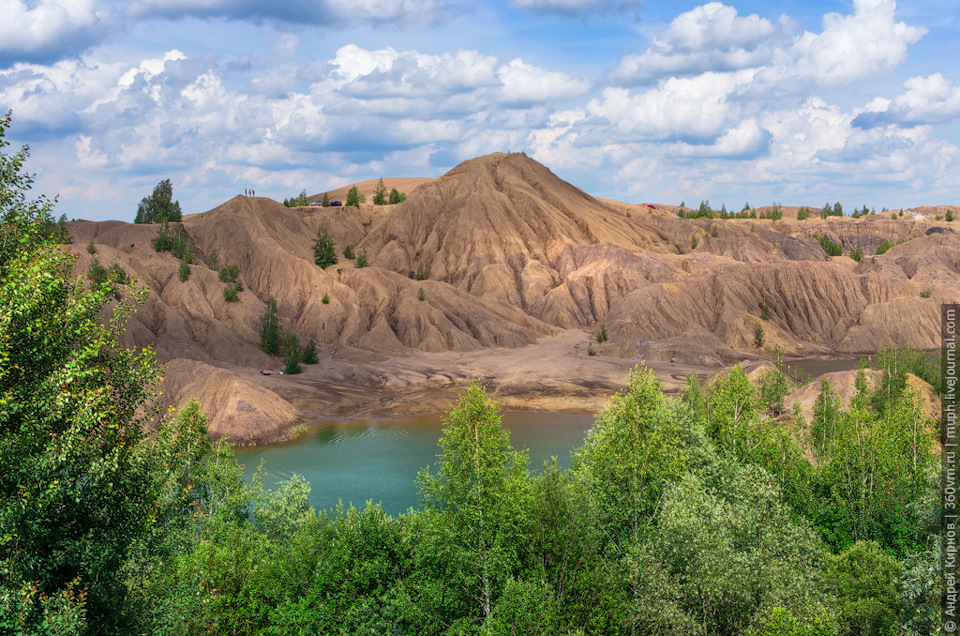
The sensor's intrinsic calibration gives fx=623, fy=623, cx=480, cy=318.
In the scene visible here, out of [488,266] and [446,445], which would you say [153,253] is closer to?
[488,266]

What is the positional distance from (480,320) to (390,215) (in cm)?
5589

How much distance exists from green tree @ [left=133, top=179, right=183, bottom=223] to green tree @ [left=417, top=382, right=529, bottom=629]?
13513 cm

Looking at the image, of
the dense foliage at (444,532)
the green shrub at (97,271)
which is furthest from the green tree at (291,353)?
the dense foliage at (444,532)

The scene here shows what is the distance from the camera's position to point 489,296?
5281 inches

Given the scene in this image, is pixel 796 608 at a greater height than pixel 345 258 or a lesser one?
lesser

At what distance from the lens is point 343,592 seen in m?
22.8

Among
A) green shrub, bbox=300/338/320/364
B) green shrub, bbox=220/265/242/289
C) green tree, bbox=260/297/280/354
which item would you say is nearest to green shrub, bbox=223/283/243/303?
green shrub, bbox=220/265/242/289

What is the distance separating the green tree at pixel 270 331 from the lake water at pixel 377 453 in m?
24.7

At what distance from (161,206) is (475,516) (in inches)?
5585

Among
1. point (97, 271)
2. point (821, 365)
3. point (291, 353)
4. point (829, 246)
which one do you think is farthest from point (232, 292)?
point (829, 246)

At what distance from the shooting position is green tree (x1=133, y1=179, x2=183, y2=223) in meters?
138

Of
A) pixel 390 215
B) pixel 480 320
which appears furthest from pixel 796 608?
pixel 390 215

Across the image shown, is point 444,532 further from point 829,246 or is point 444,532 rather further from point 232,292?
point 829,246

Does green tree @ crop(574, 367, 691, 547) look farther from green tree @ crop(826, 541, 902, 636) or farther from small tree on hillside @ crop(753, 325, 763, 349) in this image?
small tree on hillside @ crop(753, 325, 763, 349)
